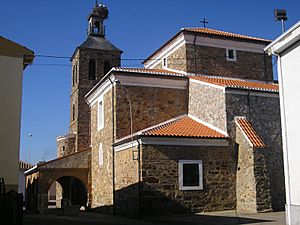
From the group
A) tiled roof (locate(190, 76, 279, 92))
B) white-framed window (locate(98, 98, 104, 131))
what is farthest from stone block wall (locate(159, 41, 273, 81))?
white-framed window (locate(98, 98, 104, 131))

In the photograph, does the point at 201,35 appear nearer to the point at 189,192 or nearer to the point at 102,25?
the point at 189,192

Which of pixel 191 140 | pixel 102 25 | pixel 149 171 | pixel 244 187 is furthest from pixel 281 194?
pixel 102 25

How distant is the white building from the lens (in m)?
9.62

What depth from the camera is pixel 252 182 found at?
51.4ft

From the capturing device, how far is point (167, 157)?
15.8m

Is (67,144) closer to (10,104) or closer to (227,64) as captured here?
Result: (227,64)

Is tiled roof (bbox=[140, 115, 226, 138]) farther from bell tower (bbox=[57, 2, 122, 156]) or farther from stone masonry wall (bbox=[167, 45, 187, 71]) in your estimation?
bell tower (bbox=[57, 2, 122, 156])

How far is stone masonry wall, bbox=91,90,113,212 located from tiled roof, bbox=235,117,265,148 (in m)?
6.17

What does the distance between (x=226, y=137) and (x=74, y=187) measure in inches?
549

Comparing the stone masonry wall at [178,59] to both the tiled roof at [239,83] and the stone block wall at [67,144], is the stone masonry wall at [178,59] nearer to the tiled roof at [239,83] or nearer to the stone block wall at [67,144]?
the tiled roof at [239,83]

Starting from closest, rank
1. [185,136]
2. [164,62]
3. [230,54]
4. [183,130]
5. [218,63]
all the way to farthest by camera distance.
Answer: [185,136]
[183,130]
[218,63]
[230,54]
[164,62]

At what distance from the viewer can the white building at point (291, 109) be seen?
9.62 m

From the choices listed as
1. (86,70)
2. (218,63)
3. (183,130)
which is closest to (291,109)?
(183,130)

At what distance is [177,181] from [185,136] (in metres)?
1.81
